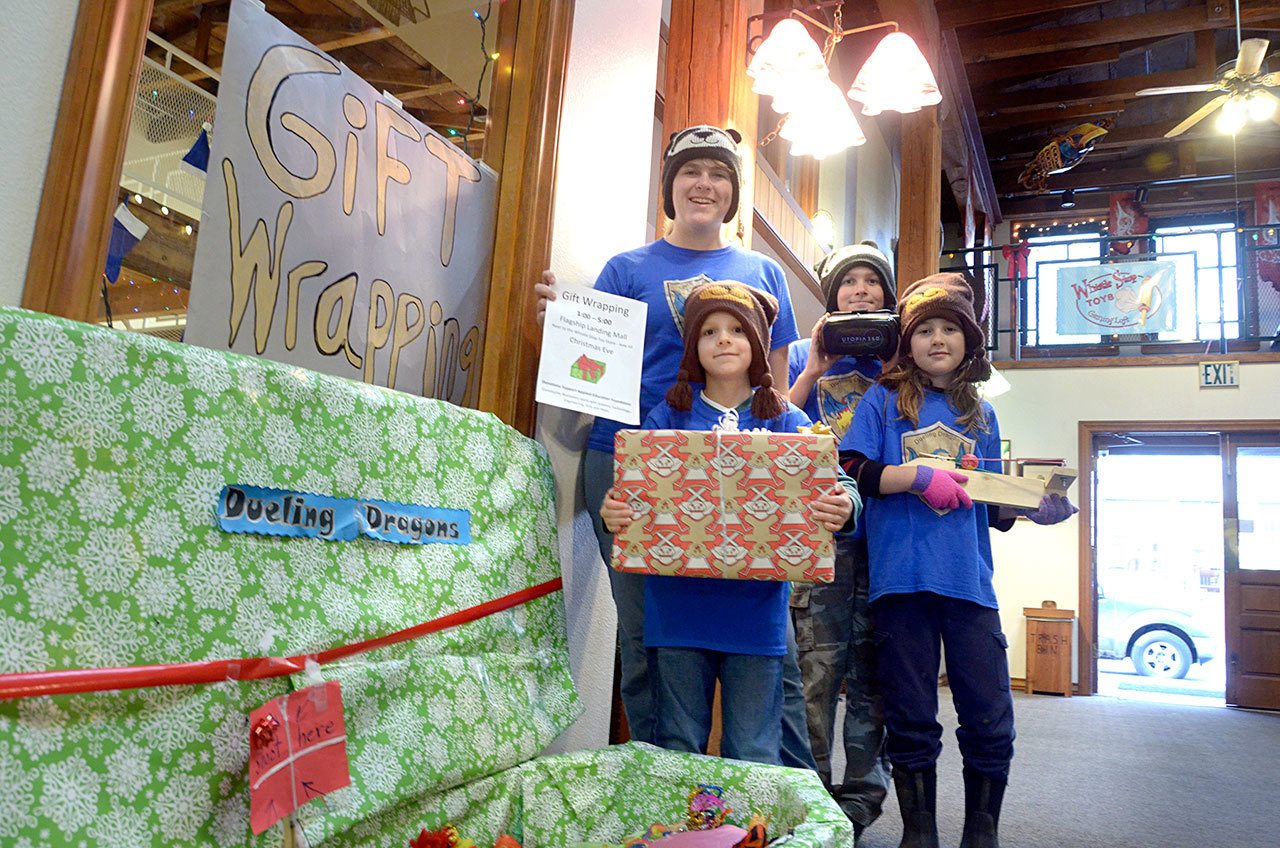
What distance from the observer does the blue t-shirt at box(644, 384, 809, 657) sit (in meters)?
1.54

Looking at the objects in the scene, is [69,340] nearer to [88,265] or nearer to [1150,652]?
[88,265]

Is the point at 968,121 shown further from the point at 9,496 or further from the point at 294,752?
the point at 9,496

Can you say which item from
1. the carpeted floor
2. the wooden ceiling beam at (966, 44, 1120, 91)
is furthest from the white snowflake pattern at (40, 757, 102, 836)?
the wooden ceiling beam at (966, 44, 1120, 91)

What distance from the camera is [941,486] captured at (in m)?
1.85

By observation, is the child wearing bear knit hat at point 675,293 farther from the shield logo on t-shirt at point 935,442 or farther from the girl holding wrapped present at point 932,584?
the shield logo on t-shirt at point 935,442

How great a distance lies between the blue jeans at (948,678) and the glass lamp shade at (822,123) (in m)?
2.11

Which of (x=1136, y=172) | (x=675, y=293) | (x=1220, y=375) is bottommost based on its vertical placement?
(x=675, y=293)

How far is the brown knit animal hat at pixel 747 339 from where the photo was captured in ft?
5.37

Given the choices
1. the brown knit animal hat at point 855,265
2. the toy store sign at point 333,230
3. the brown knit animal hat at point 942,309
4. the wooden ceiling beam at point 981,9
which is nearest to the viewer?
the toy store sign at point 333,230

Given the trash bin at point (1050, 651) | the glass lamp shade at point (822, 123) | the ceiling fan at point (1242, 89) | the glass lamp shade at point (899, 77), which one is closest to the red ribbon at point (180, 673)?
the glass lamp shade at point (822, 123)

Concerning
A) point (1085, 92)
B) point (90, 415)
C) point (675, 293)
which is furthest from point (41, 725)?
point (1085, 92)

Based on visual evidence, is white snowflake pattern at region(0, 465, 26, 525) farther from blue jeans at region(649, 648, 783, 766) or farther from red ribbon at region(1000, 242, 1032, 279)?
red ribbon at region(1000, 242, 1032, 279)

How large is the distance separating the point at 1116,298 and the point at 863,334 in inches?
257

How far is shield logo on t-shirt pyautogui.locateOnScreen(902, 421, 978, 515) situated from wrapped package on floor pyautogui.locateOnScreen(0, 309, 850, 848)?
0.93 m
